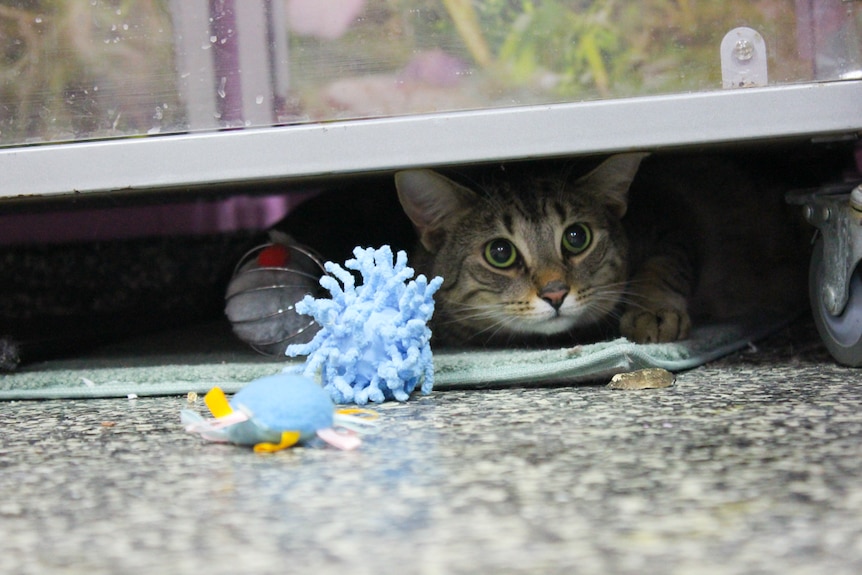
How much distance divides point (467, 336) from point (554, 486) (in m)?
0.84

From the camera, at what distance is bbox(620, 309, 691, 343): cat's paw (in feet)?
4.40

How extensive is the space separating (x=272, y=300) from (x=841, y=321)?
0.83 metres

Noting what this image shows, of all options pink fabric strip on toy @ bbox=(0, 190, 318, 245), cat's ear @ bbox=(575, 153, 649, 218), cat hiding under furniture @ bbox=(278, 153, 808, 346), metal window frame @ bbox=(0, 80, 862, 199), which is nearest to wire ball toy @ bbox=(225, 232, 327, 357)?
cat hiding under furniture @ bbox=(278, 153, 808, 346)

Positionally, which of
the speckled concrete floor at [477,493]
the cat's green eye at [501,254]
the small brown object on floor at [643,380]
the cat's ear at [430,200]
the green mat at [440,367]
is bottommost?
the speckled concrete floor at [477,493]

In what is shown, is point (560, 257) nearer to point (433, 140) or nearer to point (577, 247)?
point (577, 247)

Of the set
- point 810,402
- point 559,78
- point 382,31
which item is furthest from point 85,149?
point 810,402

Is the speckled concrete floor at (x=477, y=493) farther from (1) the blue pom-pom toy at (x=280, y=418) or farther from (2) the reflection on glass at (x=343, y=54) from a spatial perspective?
(2) the reflection on glass at (x=343, y=54)

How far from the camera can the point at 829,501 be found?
607mm

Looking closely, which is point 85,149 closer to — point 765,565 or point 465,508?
point 465,508

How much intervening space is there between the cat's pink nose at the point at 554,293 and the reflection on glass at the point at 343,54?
0.32 metres

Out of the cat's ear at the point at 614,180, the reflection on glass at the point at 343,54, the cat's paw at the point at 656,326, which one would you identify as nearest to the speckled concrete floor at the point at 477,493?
the cat's paw at the point at 656,326

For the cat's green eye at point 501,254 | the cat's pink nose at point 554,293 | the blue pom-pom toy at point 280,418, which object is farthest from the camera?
the cat's green eye at point 501,254

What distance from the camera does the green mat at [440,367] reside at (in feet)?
3.76

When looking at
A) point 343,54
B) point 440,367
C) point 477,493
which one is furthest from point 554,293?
point 477,493
